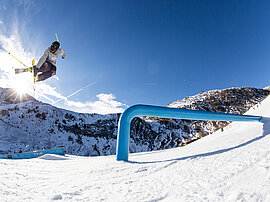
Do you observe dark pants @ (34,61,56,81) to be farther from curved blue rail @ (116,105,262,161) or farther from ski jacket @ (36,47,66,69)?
curved blue rail @ (116,105,262,161)

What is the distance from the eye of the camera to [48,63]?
18.7 ft

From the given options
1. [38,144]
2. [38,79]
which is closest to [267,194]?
[38,79]

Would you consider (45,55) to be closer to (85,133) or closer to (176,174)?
(176,174)

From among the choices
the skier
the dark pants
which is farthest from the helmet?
the dark pants

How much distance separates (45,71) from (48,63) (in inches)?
17.3

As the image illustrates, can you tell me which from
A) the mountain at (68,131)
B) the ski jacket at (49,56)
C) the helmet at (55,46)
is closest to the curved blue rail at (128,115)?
the helmet at (55,46)

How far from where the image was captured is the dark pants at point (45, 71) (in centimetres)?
568

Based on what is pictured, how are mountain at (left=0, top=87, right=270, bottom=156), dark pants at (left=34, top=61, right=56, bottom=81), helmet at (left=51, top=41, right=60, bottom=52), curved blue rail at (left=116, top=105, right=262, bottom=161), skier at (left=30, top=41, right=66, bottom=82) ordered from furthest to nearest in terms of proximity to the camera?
mountain at (left=0, top=87, right=270, bottom=156) < dark pants at (left=34, top=61, right=56, bottom=81) < skier at (left=30, top=41, right=66, bottom=82) < helmet at (left=51, top=41, right=60, bottom=52) < curved blue rail at (left=116, top=105, right=262, bottom=161)

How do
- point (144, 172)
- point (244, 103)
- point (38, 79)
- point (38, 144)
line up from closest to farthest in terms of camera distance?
point (144, 172) → point (38, 79) → point (38, 144) → point (244, 103)

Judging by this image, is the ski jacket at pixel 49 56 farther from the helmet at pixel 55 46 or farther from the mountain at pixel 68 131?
the mountain at pixel 68 131

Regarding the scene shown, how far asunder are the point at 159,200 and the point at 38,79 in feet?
23.5

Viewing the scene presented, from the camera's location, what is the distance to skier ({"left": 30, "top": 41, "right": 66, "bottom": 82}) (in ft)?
17.9

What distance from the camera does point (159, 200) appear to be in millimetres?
974

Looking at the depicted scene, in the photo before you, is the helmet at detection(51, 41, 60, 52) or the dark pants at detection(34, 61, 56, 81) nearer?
the helmet at detection(51, 41, 60, 52)
